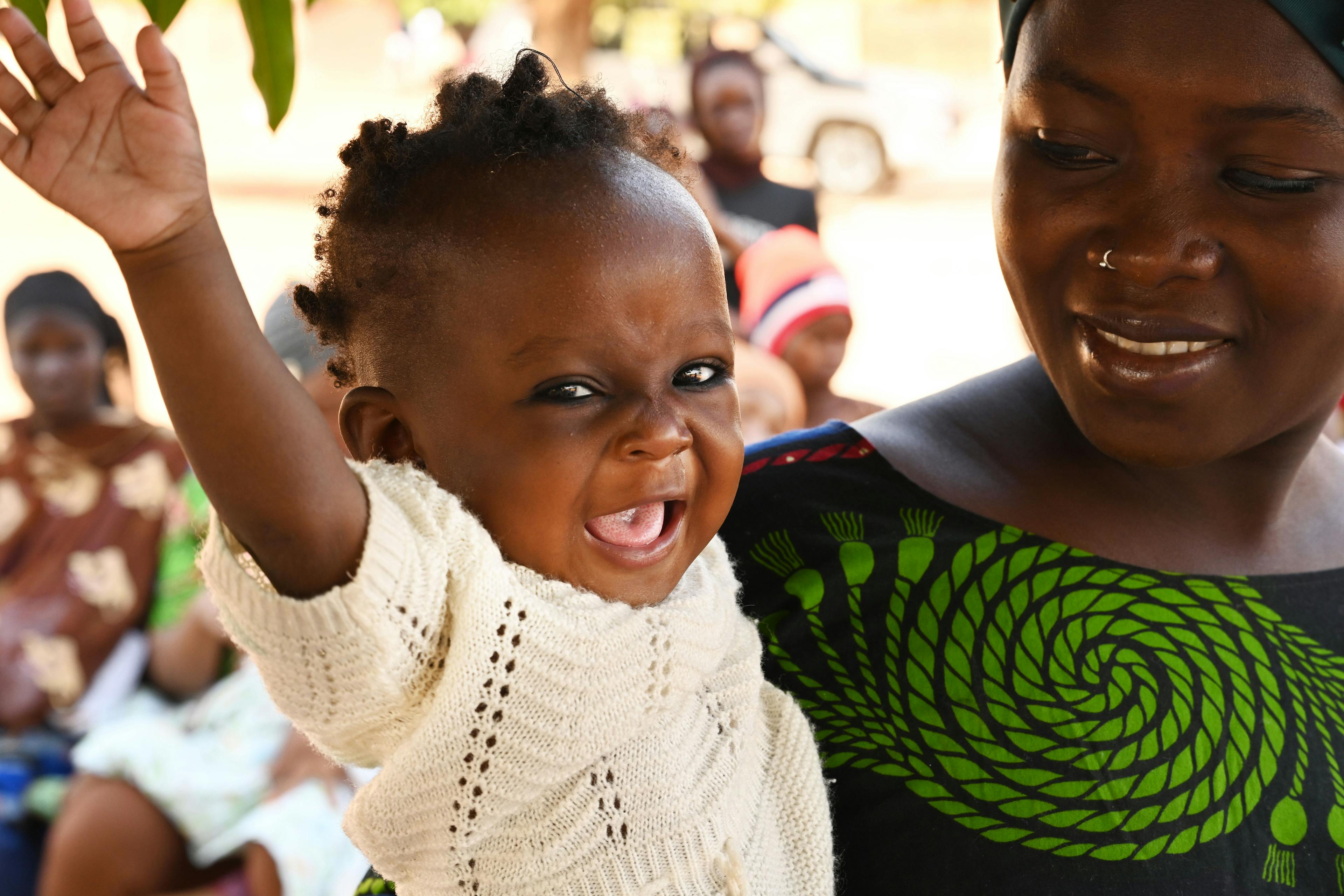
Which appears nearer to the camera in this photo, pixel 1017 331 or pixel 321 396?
pixel 321 396

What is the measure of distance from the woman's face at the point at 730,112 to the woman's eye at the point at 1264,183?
581 centimetres

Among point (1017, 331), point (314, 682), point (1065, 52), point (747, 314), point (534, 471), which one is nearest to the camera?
point (314, 682)

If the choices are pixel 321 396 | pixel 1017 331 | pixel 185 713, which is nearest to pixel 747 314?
pixel 321 396

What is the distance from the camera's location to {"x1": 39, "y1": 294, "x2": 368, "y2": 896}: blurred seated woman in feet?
11.2

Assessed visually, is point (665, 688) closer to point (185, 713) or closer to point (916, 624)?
point (916, 624)

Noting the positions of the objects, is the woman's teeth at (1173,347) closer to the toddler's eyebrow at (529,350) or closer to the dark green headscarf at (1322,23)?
the dark green headscarf at (1322,23)

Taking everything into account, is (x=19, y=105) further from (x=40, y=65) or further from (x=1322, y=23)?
(x=1322, y=23)

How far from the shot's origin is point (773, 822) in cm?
147

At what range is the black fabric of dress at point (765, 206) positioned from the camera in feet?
22.4

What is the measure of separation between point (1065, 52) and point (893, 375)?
27.7 feet

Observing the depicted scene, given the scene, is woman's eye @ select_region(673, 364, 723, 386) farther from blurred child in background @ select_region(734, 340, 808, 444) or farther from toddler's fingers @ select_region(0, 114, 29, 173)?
blurred child in background @ select_region(734, 340, 808, 444)

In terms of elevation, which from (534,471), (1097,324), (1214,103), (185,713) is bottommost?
(185,713)

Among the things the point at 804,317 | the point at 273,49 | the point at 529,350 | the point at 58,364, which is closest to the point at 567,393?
the point at 529,350

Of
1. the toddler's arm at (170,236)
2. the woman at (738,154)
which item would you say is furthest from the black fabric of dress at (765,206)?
the toddler's arm at (170,236)
